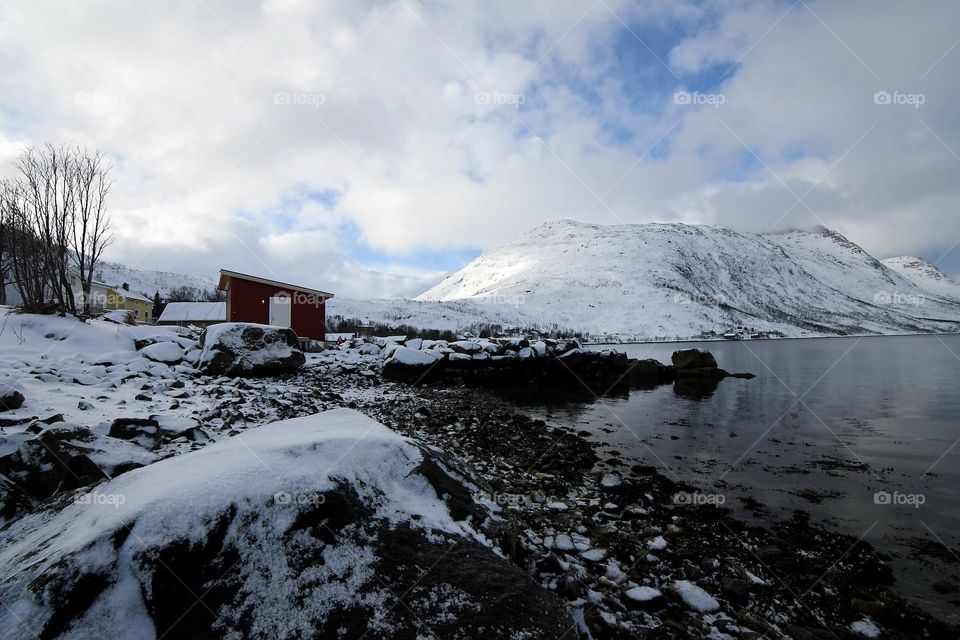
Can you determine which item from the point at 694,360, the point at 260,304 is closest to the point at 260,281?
the point at 260,304

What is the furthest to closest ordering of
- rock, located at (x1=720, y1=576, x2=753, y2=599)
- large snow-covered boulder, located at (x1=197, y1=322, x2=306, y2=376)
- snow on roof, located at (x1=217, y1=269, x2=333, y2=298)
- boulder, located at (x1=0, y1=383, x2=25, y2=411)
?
snow on roof, located at (x1=217, y1=269, x2=333, y2=298), large snow-covered boulder, located at (x1=197, y1=322, x2=306, y2=376), boulder, located at (x1=0, y1=383, x2=25, y2=411), rock, located at (x1=720, y1=576, x2=753, y2=599)

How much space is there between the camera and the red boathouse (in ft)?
87.7

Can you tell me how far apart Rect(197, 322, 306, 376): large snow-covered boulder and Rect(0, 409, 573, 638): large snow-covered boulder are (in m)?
14.3

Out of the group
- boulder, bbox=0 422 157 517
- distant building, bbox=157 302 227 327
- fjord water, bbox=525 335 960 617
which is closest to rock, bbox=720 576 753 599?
fjord water, bbox=525 335 960 617

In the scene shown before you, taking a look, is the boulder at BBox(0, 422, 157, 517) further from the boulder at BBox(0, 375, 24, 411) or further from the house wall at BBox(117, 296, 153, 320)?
the house wall at BBox(117, 296, 153, 320)

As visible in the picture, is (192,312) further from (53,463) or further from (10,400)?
(53,463)

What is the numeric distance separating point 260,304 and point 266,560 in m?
27.5

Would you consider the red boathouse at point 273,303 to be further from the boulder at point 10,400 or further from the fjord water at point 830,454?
the boulder at point 10,400

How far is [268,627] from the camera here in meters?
2.57

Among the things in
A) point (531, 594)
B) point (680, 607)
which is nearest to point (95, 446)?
point (531, 594)

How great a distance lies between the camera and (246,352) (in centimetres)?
1759

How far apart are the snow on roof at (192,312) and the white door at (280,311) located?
35003mm

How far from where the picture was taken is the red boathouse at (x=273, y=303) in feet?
87.7

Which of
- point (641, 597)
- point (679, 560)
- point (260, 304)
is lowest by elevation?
point (679, 560)
